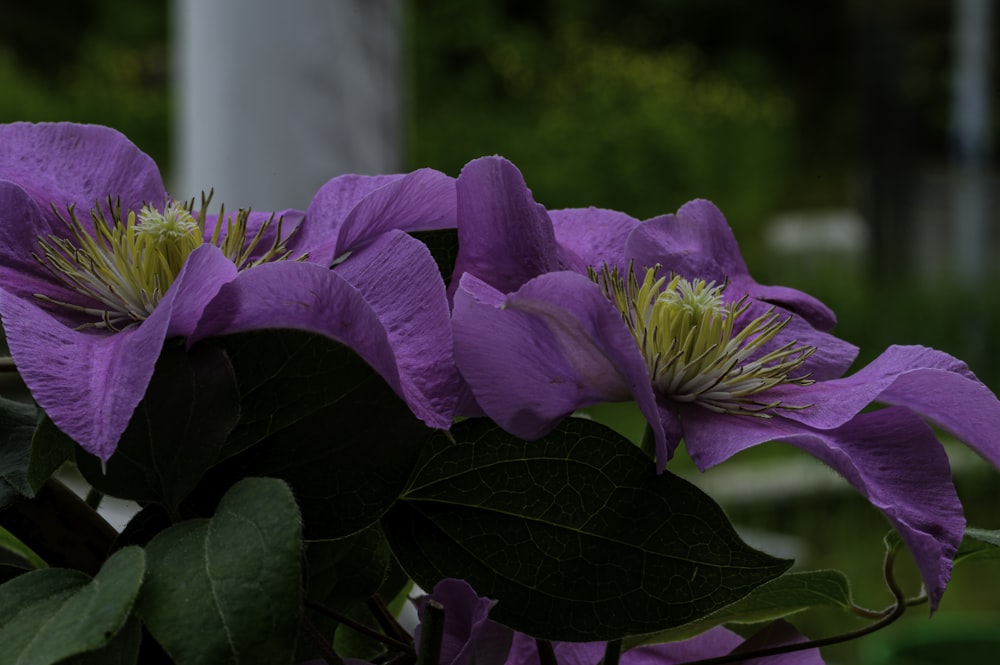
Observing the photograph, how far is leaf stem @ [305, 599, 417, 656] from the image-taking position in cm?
22

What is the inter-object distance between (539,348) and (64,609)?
81 millimetres

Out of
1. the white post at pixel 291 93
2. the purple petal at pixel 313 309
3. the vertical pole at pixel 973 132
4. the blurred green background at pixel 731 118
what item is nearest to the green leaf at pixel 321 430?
the purple petal at pixel 313 309

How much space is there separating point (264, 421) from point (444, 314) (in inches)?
1.3

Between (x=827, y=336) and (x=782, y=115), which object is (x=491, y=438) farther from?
(x=782, y=115)

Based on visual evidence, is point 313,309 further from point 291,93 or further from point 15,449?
point 291,93

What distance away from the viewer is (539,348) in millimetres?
213

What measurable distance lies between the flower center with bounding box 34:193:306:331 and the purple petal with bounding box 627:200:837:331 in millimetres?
75

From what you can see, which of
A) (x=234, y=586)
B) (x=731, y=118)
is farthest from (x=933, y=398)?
(x=731, y=118)

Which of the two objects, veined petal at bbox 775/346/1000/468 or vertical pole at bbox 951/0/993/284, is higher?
veined petal at bbox 775/346/1000/468

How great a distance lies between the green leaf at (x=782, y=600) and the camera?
26 cm

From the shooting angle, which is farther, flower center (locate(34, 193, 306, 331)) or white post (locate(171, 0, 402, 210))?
white post (locate(171, 0, 402, 210))

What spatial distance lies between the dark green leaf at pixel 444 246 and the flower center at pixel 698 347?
0.03 metres

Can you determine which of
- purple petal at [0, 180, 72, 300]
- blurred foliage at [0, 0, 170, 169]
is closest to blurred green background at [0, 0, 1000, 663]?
blurred foliage at [0, 0, 170, 169]

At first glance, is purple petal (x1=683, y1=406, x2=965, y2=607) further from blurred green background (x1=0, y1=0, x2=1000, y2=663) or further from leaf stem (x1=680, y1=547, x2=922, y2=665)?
blurred green background (x1=0, y1=0, x2=1000, y2=663)
